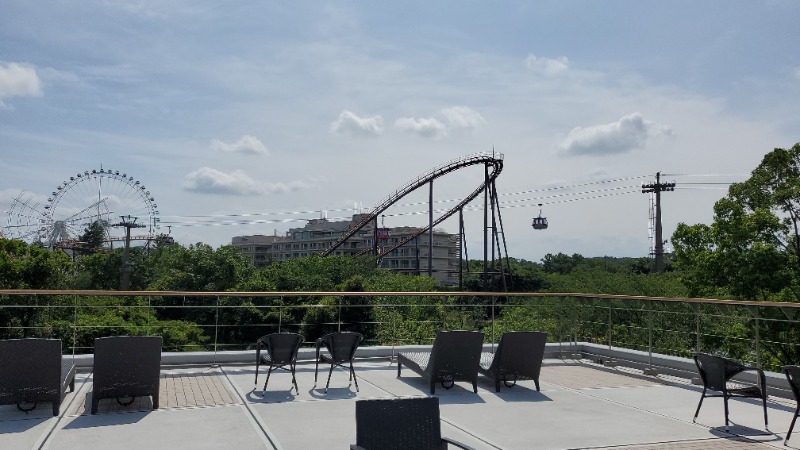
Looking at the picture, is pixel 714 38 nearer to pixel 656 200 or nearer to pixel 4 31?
pixel 4 31

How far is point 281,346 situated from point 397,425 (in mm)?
4332

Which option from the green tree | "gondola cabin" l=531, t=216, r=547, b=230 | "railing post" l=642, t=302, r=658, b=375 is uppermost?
"gondola cabin" l=531, t=216, r=547, b=230

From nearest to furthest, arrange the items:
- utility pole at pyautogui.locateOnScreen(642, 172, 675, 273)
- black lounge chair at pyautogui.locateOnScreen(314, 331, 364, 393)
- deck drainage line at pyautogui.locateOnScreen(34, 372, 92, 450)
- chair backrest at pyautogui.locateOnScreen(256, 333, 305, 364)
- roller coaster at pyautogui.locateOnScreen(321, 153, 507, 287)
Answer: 1. deck drainage line at pyautogui.locateOnScreen(34, 372, 92, 450)
2. chair backrest at pyautogui.locateOnScreen(256, 333, 305, 364)
3. black lounge chair at pyautogui.locateOnScreen(314, 331, 364, 393)
4. roller coaster at pyautogui.locateOnScreen(321, 153, 507, 287)
5. utility pole at pyautogui.locateOnScreen(642, 172, 675, 273)

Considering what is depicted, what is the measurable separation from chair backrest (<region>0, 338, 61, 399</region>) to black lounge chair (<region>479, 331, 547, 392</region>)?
4726 mm

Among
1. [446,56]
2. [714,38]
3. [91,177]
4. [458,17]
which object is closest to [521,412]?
[458,17]

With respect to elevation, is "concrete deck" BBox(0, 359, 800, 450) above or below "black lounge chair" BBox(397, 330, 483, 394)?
below

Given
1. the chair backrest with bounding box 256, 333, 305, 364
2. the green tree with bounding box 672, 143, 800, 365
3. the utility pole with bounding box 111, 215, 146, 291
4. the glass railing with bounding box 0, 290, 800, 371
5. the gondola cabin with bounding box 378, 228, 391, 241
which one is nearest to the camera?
the chair backrest with bounding box 256, 333, 305, 364

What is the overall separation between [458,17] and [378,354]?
6.15 m

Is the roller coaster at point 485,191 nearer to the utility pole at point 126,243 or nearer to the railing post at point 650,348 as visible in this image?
the utility pole at point 126,243

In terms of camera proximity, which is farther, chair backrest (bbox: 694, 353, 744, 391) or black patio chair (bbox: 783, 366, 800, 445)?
chair backrest (bbox: 694, 353, 744, 391)

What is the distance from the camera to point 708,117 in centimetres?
2117

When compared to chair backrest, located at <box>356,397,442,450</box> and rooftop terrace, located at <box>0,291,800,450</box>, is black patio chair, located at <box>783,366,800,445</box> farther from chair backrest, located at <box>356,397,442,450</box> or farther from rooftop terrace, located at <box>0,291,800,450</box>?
chair backrest, located at <box>356,397,442,450</box>

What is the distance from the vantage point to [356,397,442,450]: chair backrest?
4.40 metres

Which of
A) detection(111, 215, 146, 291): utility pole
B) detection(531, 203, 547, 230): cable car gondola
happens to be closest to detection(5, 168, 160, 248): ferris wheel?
detection(111, 215, 146, 291): utility pole
